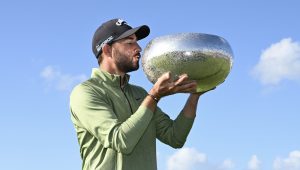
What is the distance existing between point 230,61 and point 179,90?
0.71 m

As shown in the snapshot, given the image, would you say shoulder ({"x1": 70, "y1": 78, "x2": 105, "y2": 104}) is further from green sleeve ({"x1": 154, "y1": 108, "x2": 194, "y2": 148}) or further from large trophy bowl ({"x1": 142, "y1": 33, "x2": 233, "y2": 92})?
green sleeve ({"x1": 154, "y1": 108, "x2": 194, "y2": 148})

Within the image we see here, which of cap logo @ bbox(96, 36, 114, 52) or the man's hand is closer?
the man's hand

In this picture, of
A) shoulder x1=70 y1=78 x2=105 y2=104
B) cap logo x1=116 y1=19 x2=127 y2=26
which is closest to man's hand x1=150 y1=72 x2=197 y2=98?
shoulder x1=70 y1=78 x2=105 y2=104

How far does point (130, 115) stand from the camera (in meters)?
6.98

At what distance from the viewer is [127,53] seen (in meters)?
6.96

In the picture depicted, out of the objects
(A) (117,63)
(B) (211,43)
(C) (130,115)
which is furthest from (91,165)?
(B) (211,43)

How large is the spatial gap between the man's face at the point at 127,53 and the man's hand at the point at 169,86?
19.3 inches

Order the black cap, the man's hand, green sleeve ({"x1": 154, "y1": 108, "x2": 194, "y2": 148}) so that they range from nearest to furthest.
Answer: the man's hand, the black cap, green sleeve ({"x1": 154, "y1": 108, "x2": 194, "y2": 148})

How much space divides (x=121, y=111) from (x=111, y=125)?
0.50 m

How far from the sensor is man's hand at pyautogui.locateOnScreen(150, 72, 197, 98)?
6.45 meters

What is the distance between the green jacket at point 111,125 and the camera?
251 inches

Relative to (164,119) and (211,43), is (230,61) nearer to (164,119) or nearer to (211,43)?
(211,43)

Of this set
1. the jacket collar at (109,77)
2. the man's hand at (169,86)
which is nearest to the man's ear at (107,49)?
the jacket collar at (109,77)

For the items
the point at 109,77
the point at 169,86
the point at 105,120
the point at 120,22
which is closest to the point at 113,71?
the point at 109,77
